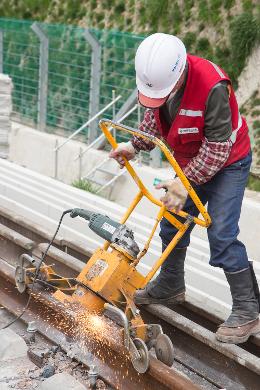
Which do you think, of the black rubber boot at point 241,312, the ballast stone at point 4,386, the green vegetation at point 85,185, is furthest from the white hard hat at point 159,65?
the green vegetation at point 85,185

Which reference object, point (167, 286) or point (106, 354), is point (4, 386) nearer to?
point (106, 354)

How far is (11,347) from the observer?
214 inches

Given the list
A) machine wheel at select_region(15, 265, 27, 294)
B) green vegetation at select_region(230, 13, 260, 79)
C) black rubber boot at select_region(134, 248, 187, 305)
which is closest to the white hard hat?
black rubber boot at select_region(134, 248, 187, 305)

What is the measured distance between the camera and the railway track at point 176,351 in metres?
4.94

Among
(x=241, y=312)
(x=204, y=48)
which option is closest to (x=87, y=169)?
(x=204, y=48)

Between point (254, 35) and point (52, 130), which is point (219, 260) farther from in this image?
point (52, 130)

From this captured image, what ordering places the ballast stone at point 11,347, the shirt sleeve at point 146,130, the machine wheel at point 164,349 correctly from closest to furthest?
the machine wheel at point 164,349, the ballast stone at point 11,347, the shirt sleeve at point 146,130

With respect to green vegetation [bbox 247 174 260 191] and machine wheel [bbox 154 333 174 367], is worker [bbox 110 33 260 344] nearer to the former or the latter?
machine wheel [bbox 154 333 174 367]

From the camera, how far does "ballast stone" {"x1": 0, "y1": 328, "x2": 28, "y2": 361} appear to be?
5.41 m

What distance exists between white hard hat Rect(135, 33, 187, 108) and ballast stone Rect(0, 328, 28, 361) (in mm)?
2064

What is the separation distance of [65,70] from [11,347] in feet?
31.1

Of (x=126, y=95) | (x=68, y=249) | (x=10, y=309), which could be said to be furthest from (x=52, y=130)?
(x=10, y=309)

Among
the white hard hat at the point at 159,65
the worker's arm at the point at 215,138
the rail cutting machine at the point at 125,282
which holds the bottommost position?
the rail cutting machine at the point at 125,282

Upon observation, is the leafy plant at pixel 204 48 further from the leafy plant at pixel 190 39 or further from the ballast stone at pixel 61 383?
the ballast stone at pixel 61 383
